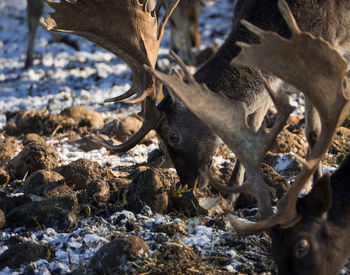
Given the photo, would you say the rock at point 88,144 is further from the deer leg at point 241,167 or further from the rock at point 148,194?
the rock at point 148,194

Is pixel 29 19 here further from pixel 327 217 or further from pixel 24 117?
pixel 327 217

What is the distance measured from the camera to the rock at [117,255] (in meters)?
3.14

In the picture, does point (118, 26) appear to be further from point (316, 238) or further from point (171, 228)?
point (316, 238)

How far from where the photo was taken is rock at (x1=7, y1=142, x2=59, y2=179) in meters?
5.38

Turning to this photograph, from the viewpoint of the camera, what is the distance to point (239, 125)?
123 inches

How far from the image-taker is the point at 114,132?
7129mm

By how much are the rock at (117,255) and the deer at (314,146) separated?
24.0 inches

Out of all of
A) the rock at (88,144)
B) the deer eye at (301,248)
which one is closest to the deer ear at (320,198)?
the deer eye at (301,248)

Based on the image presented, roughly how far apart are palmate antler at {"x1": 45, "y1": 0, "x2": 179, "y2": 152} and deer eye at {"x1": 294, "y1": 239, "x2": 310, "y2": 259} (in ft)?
6.71

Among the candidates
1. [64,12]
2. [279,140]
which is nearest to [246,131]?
[64,12]

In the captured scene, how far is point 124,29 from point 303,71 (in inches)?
84.0

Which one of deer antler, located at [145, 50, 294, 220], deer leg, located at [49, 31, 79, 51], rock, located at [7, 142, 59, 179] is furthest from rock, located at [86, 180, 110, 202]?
deer leg, located at [49, 31, 79, 51]

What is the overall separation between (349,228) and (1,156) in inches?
168

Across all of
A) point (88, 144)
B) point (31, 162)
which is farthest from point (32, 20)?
point (31, 162)
